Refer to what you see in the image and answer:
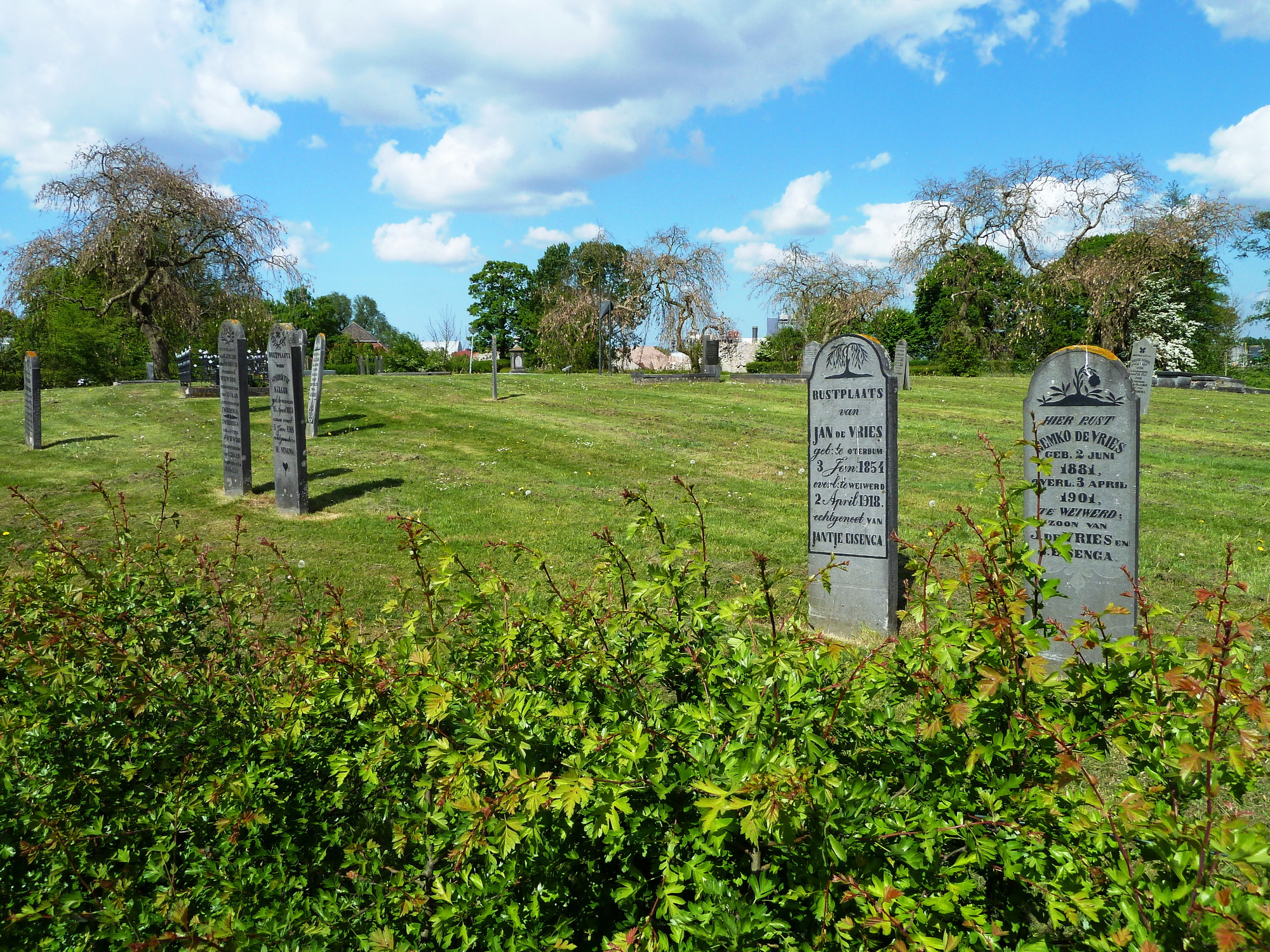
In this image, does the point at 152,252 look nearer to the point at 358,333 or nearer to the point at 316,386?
the point at 316,386

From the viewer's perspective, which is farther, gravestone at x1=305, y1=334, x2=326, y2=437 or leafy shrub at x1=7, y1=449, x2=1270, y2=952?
gravestone at x1=305, y1=334, x2=326, y2=437

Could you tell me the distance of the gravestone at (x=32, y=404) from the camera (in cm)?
1484

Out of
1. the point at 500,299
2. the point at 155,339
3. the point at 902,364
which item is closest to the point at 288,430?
the point at 902,364

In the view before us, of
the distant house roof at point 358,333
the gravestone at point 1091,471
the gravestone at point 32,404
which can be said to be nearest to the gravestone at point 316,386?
the gravestone at point 32,404

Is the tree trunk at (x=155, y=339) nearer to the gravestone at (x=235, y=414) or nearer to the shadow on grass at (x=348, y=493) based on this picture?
the gravestone at (x=235, y=414)

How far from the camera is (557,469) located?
12891 mm

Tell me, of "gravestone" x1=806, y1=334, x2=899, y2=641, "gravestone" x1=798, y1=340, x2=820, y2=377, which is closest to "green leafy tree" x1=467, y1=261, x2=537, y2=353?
"gravestone" x1=798, y1=340, x2=820, y2=377

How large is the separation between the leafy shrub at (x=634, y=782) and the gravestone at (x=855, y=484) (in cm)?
330

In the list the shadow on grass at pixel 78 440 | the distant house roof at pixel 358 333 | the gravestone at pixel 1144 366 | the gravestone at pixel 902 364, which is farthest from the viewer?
the distant house roof at pixel 358 333

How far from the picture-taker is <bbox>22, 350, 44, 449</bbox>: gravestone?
48.7 ft

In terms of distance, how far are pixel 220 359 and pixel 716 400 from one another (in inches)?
563

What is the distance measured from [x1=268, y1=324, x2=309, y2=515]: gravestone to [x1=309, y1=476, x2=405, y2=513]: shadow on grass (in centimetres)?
31

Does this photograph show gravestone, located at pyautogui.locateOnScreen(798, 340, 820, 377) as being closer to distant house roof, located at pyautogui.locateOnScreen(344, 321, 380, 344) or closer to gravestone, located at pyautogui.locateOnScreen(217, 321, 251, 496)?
gravestone, located at pyautogui.locateOnScreen(217, 321, 251, 496)

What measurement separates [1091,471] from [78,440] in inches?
684
